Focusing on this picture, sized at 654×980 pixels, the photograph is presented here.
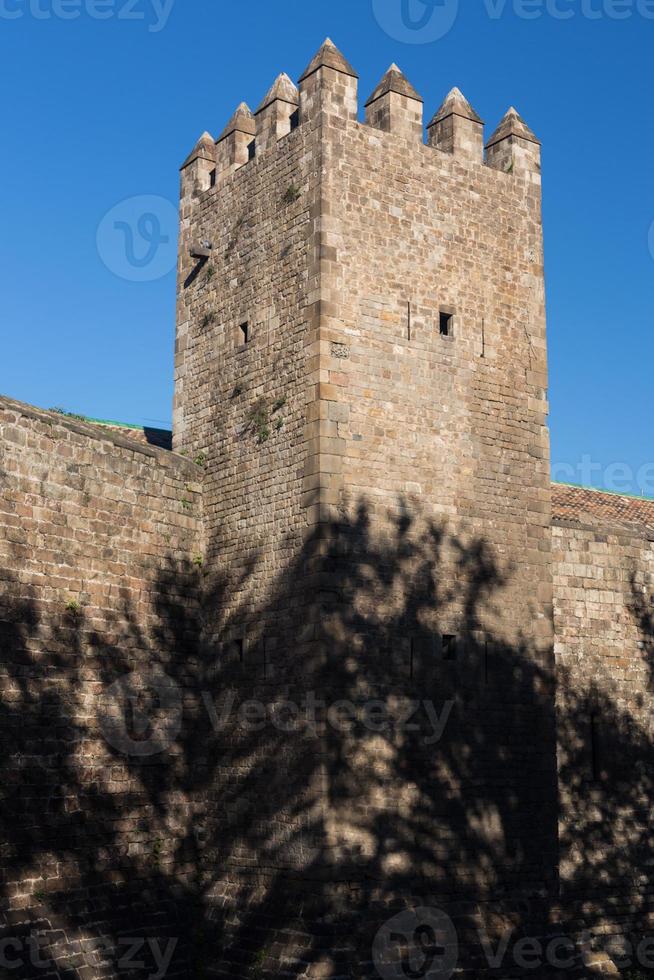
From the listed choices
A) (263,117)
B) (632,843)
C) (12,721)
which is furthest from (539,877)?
(263,117)

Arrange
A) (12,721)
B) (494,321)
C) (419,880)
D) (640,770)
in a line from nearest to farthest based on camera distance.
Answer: (12,721) → (419,880) → (494,321) → (640,770)

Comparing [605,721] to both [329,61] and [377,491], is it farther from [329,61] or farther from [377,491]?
[329,61]

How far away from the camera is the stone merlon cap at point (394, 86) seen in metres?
16.5

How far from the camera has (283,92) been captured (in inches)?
667

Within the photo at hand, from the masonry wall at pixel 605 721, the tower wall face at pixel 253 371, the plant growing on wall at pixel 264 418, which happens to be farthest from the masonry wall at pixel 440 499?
the masonry wall at pixel 605 721

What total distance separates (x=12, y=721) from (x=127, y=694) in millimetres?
1818

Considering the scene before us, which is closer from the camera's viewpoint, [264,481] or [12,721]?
[12,721]

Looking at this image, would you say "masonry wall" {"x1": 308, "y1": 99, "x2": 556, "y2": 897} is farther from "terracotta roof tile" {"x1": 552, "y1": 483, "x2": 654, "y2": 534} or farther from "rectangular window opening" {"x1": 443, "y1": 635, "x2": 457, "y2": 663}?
"terracotta roof tile" {"x1": 552, "y1": 483, "x2": 654, "y2": 534}

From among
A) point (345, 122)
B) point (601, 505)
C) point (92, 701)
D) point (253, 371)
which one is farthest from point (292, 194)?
point (601, 505)

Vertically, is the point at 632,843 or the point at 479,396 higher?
the point at 479,396

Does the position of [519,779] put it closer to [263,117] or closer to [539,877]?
[539,877]

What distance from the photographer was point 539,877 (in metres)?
15.8

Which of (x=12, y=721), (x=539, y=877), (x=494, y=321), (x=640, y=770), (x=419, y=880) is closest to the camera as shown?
(x=12, y=721)

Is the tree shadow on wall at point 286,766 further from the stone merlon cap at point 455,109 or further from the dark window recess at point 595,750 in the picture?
the stone merlon cap at point 455,109
